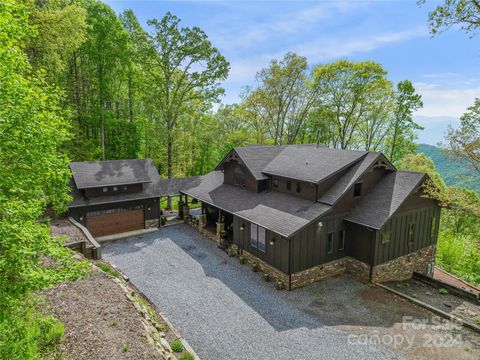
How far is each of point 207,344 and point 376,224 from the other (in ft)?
29.7

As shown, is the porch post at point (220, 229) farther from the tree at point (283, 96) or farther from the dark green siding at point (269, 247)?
the tree at point (283, 96)

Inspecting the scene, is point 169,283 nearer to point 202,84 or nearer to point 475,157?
point 475,157

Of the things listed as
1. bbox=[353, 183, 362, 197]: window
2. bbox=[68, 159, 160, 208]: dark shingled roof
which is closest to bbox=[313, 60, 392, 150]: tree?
bbox=[353, 183, 362, 197]: window

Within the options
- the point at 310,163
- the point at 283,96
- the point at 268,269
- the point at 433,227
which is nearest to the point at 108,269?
the point at 268,269

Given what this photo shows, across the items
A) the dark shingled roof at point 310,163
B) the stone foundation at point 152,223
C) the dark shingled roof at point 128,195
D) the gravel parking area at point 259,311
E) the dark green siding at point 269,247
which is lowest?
the gravel parking area at point 259,311

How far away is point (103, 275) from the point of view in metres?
11.4

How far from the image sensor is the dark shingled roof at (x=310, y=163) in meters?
15.2

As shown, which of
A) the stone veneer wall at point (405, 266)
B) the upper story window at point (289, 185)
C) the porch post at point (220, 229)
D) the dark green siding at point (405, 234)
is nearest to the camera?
the dark green siding at point (405, 234)

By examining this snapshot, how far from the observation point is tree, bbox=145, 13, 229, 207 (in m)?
23.1

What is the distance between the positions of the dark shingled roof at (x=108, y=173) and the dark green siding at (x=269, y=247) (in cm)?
835

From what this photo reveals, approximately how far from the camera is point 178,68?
24531 mm

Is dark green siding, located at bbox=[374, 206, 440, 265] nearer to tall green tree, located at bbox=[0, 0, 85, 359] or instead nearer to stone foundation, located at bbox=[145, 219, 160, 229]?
tall green tree, located at bbox=[0, 0, 85, 359]

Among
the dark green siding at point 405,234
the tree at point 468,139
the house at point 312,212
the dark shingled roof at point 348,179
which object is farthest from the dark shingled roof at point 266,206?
the tree at point 468,139

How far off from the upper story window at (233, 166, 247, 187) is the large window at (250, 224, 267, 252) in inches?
183
